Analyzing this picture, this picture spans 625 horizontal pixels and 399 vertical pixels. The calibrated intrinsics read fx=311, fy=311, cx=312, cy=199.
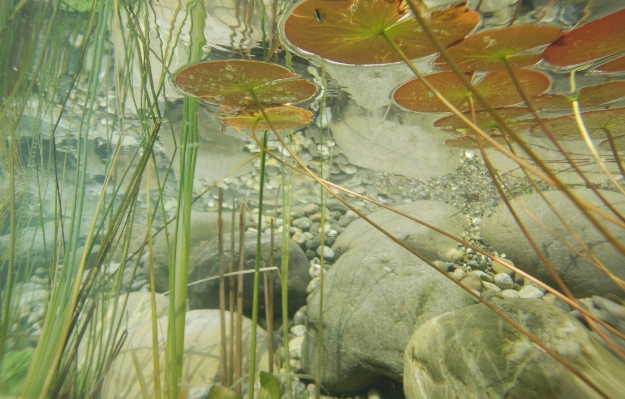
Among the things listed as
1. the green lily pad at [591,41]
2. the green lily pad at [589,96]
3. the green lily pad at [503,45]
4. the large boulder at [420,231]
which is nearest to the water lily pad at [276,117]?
the green lily pad at [503,45]

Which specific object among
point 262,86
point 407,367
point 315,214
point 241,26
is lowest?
point 407,367

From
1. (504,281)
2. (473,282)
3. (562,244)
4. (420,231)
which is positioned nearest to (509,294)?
(504,281)

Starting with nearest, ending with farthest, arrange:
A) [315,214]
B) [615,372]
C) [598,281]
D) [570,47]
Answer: [615,372]
[570,47]
[598,281]
[315,214]

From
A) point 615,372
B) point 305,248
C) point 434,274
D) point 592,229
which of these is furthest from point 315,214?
point 615,372

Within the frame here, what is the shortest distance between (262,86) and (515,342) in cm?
157

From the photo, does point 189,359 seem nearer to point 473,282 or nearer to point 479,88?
point 473,282

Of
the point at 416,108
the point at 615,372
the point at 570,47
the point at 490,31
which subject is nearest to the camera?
the point at 615,372

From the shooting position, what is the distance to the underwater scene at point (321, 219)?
1.18 metres

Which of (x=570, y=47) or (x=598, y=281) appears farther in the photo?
(x=598, y=281)

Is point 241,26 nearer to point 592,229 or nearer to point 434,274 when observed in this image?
point 434,274

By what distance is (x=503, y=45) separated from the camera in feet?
4.24

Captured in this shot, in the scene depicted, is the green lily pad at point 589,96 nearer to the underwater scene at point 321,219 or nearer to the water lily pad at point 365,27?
the underwater scene at point 321,219

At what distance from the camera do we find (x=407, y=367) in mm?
1703

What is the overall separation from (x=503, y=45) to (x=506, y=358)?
1.30 m
